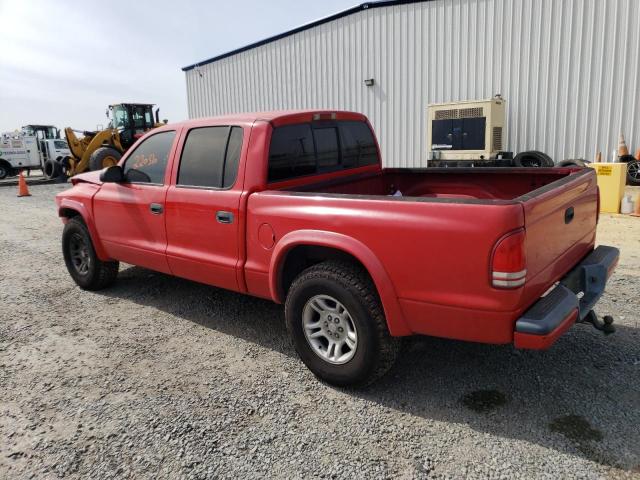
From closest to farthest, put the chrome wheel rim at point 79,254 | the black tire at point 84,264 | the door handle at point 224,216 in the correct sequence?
1. the door handle at point 224,216
2. the black tire at point 84,264
3. the chrome wheel rim at point 79,254

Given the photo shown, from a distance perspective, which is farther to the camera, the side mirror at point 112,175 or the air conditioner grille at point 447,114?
the air conditioner grille at point 447,114

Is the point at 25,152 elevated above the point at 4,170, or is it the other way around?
the point at 25,152

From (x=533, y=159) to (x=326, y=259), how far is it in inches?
362

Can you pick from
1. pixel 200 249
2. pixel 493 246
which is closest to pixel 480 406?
pixel 493 246

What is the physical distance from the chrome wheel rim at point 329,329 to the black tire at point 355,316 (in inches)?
1.1

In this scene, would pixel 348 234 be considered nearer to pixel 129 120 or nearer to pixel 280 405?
pixel 280 405

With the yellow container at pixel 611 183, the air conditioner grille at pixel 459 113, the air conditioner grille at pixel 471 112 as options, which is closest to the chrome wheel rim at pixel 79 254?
the yellow container at pixel 611 183

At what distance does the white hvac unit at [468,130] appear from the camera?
37.6 feet

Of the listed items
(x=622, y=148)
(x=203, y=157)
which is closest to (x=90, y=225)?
(x=203, y=157)

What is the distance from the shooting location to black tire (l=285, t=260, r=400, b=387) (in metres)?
3.00

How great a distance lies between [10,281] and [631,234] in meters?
8.20

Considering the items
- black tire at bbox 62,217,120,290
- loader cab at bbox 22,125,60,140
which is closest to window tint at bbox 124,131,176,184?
black tire at bbox 62,217,120,290

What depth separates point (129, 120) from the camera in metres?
19.5

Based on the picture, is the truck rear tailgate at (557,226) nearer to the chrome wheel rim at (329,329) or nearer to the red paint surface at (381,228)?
the red paint surface at (381,228)
